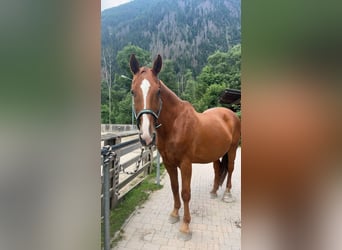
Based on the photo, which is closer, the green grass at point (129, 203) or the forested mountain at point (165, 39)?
the forested mountain at point (165, 39)

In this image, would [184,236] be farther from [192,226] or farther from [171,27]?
[171,27]

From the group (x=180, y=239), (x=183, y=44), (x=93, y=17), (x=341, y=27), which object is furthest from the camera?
(x=183, y=44)

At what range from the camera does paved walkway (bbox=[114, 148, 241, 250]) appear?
1521 millimetres

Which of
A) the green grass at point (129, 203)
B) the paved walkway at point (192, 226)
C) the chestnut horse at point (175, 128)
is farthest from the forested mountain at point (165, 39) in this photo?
the green grass at point (129, 203)

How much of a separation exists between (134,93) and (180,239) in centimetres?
119

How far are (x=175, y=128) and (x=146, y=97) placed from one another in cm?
46

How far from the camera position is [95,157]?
56 cm

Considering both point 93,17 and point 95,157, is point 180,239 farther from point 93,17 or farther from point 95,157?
point 93,17

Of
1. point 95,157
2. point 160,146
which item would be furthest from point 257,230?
point 160,146

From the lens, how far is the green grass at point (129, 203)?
1809 millimetres

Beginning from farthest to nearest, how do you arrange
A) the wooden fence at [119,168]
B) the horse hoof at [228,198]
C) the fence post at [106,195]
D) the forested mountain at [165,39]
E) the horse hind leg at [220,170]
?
the horse hind leg at [220,170] → the horse hoof at [228,198] → the wooden fence at [119,168] → the fence post at [106,195] → the forested mountain at [165,39]

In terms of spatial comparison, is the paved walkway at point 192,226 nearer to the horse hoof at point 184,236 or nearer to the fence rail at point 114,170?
the horse hoof at point 184,236

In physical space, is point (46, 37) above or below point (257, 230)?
above

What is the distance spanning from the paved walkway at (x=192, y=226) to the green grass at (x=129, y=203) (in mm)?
70
